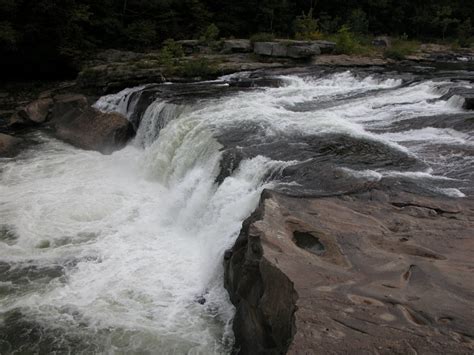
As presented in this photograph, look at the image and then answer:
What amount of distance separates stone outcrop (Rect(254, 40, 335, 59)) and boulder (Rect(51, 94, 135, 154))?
9343mm

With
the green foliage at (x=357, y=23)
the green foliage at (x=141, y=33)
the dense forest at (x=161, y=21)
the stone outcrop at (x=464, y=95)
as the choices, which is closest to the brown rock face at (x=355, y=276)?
the stone outcrop at (x=464, y=95)

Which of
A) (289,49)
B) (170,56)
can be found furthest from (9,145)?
(289,49)

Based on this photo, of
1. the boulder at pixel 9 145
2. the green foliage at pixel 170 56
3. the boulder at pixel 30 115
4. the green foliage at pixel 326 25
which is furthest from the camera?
the green foliage at pixel 326 25

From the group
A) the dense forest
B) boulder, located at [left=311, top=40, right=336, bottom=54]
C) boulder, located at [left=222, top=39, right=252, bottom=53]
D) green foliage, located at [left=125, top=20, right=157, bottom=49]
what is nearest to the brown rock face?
boulder, located at [left=311, top=40, right=336, bottom=54]

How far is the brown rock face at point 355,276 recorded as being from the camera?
4047 millimetres

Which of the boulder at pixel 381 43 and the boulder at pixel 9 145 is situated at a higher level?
the boulder at pixel 381 43

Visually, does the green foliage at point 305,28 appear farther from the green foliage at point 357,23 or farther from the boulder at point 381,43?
the green foliage at point 357,23

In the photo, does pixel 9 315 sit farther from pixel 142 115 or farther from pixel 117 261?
pixel 142 115

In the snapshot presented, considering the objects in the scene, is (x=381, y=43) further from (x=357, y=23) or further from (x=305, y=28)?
(x=305, y=28)

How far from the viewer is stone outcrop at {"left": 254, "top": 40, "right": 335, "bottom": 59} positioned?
2133cm

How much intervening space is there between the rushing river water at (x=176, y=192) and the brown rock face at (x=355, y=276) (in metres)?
0.75

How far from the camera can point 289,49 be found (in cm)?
2139

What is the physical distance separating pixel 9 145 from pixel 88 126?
2.49 metres

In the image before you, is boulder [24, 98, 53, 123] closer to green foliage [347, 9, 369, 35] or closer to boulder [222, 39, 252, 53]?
boulder [222, 39, 252, 53]
